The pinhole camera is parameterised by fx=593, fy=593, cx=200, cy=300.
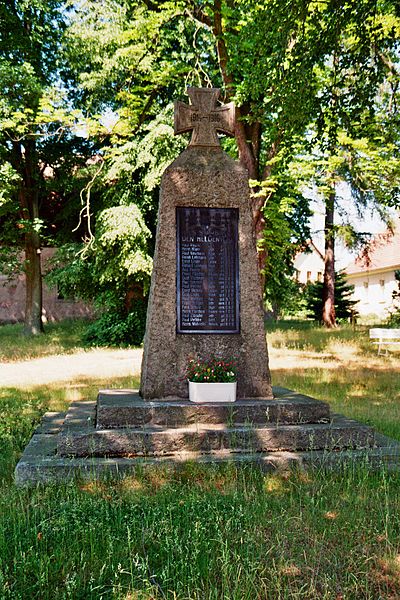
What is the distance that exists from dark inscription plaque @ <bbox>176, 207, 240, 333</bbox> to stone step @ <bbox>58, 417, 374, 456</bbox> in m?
1.32

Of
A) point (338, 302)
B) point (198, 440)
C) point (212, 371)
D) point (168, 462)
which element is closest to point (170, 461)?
point (168, 462)

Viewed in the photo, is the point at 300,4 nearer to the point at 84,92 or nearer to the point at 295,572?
the point at 295,572

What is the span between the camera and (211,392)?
258 inches

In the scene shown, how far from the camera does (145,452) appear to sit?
5801mm

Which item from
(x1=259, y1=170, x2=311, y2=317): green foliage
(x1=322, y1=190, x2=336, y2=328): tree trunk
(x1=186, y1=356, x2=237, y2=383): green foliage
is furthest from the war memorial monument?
(x1=322, y1=190, x2=336, y2=328): tree trunk

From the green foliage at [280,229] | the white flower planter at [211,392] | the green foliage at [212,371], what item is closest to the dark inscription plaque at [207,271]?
the green foliage at [212,371]

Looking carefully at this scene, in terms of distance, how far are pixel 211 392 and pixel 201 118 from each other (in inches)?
131

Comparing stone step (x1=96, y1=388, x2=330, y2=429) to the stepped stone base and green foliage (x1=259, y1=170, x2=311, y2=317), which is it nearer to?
the stepped stone base

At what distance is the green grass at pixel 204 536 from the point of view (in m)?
3.45

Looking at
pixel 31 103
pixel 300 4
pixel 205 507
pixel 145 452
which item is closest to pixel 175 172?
pixel 145 452

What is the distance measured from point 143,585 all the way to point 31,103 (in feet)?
60.7

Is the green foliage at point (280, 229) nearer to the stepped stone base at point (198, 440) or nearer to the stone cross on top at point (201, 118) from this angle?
the stone cross on top at point (201, 118)

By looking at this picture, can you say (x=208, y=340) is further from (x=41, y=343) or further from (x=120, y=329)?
(x=41, y=343)

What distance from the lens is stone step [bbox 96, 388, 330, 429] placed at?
6168 millimetres
